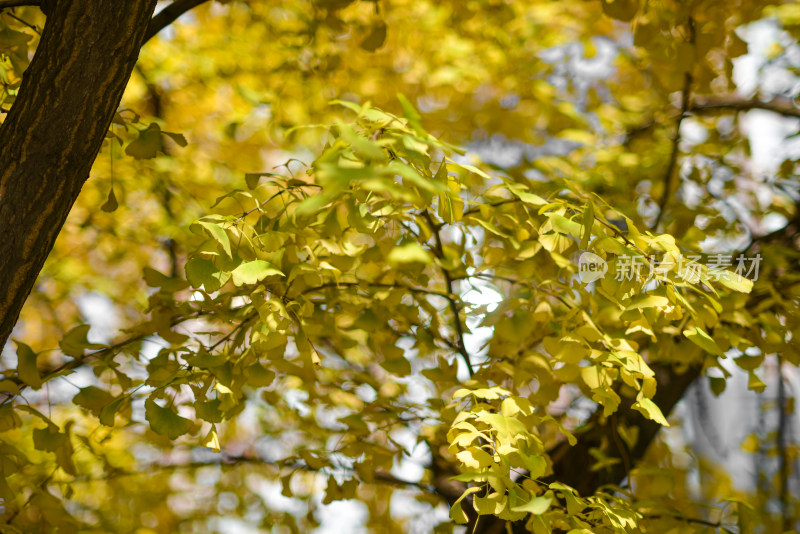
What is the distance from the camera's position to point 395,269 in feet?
3.54

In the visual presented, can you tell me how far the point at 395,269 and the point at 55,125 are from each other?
531mm

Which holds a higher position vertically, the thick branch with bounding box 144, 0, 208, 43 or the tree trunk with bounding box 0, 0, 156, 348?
the thick branch with bounding box 144, 0, 208, 43

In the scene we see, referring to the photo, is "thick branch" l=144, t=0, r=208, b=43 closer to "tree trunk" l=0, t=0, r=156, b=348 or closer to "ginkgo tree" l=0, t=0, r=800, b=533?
"ginkgo tree" l=0, t=0, r=800, b=533

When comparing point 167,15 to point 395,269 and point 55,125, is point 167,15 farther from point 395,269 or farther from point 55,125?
point 395,269

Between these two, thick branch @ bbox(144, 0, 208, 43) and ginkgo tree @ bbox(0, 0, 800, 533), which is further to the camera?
thick branch @ bbox(144, 0, 208, 43)

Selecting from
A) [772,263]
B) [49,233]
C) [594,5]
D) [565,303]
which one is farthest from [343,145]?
[594,5]

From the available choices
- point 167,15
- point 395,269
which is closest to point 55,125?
point 167,15

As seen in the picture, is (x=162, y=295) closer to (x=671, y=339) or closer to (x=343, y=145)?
(x=343, y=145)

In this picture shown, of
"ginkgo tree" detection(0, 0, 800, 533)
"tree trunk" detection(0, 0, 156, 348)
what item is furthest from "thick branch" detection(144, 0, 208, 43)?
"tree trunk" detection(0, 0, 156, 348)

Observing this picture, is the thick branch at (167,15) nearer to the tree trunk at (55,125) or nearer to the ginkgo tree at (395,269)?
the ginkgo tree at (395,269)

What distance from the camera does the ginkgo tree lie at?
0.82 metres

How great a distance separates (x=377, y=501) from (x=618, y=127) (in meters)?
1.37

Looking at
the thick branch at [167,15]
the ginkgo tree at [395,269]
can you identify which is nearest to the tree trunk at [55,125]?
the ginkgo tree at [395,269]

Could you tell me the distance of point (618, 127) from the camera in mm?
1970
